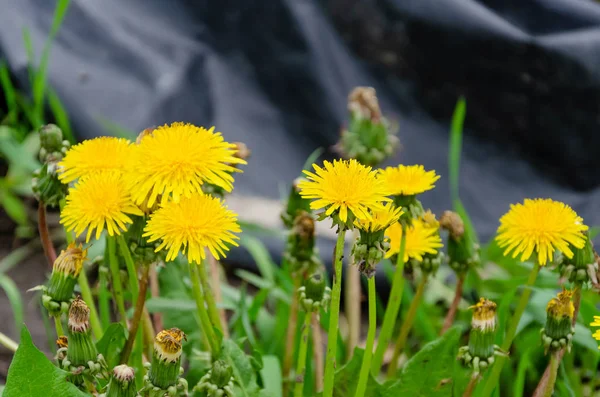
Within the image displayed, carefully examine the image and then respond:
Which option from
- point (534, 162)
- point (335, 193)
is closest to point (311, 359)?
point (335, 193)

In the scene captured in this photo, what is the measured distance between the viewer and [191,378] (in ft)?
3.49

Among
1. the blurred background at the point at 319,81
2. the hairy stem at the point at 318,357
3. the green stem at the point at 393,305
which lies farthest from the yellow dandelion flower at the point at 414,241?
the blurred background at the point at 319,81

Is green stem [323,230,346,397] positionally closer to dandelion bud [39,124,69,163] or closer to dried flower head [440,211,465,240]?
dried flower head [440,211,465,240]

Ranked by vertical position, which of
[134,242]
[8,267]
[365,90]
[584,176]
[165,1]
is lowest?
[134,242]

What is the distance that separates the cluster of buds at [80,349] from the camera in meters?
0.75

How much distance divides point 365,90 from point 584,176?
3.08 feet

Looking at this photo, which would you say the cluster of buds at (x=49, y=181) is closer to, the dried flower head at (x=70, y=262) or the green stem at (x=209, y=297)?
the dried flower head at (x=70, y=262)

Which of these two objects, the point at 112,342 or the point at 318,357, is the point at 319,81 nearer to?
the point at 318,357

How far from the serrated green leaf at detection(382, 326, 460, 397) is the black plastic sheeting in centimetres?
116

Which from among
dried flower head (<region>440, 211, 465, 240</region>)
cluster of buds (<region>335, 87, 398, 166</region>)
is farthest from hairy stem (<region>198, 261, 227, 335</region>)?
cluster of buds (<region>335, 87, 398, 166</region>)

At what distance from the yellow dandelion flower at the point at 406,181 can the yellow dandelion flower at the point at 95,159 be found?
30 centimetres

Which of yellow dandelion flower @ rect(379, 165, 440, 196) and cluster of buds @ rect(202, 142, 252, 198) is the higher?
cluster of buds @ rect(202, 142, 252, 198)

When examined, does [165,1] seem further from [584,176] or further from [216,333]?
[216,333]

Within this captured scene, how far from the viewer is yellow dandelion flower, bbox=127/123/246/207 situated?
729 millimetres
